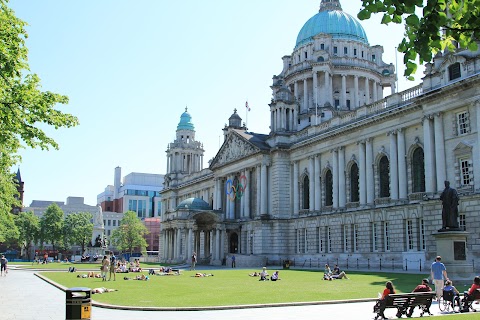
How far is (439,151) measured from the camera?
47281 millimetres

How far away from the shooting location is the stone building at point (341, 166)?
46.4m

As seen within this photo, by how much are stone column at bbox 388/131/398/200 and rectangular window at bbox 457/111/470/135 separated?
8812 millimetres

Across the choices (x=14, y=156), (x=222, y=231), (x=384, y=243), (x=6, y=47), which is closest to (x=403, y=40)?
(x=6, y=47)

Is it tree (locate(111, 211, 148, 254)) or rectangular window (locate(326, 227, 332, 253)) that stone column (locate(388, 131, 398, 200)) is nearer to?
rectangular window (locate(326, 227, 332, 253))

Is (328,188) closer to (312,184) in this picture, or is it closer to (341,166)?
(312,184)

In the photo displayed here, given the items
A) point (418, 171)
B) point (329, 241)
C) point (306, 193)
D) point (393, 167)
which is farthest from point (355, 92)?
point (418, 171)

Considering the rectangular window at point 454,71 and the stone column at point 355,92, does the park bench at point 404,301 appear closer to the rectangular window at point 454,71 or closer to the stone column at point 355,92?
the rectangular window at point 454,71

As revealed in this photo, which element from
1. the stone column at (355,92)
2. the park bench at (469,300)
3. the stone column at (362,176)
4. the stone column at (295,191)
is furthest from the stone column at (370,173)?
the park bench at (469,300)

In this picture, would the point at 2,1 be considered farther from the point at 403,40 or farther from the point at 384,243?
the point at 384,243

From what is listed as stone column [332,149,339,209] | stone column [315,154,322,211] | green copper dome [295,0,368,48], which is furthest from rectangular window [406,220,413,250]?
green copper dome [295,0,368,48]

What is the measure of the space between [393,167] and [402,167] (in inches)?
53.2

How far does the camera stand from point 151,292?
2950 centimetres

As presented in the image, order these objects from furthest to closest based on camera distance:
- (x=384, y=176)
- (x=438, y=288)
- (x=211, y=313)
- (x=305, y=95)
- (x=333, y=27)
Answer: (x=333, y=27), (x=305, y=95), (x=384, y=176), (x=438, y=288), (x=211, y=313)

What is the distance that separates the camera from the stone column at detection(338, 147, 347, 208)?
62.0 m
